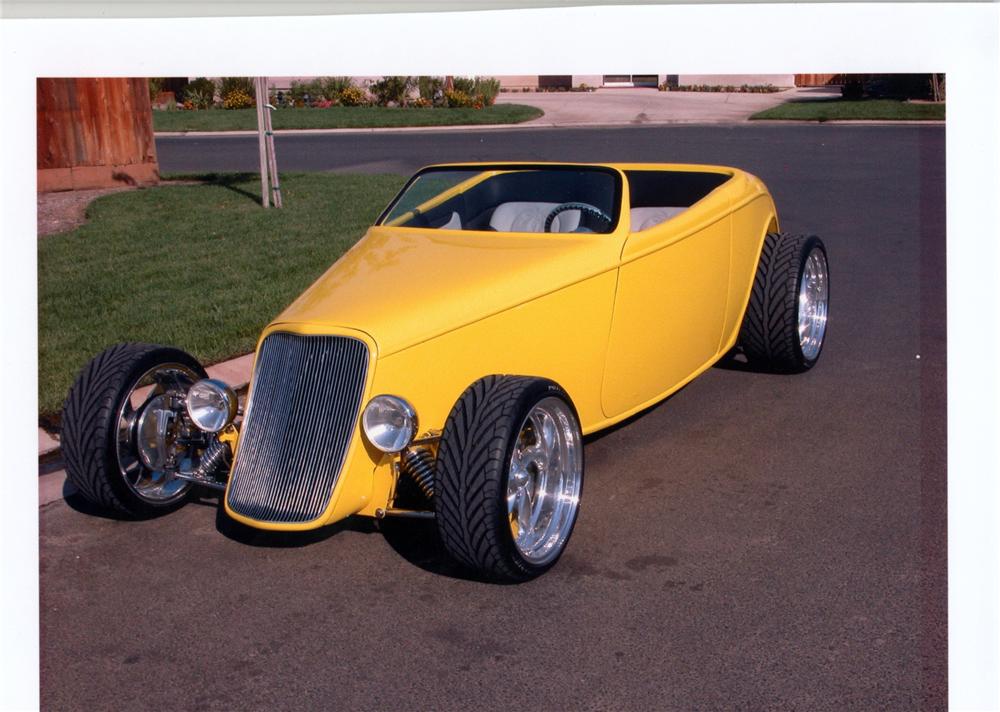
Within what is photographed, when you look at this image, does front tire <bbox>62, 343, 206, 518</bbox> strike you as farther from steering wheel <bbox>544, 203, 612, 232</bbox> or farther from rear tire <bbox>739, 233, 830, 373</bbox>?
rear tire <bbox>739, 233, 830, 373</bbox>

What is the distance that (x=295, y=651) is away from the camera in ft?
13.2

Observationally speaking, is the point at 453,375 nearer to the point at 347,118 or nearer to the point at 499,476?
the point at 499,476

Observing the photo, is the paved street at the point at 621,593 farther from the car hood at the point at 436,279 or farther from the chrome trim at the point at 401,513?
the car hood at the point at 436,279

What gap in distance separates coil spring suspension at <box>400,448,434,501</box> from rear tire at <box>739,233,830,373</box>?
297 cm

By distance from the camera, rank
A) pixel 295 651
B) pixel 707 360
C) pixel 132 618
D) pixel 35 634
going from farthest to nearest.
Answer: pixel 707 360 → pixel 132 618 → pixel 295 651 → pixel 35 634

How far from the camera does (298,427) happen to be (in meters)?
4.53

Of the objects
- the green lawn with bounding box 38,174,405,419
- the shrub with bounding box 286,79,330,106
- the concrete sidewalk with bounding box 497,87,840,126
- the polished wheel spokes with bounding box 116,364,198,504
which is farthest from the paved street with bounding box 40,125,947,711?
the shrub with bounding box 286,79,330,106

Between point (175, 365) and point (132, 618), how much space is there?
4.46 feet

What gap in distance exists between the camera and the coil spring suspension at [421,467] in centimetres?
444

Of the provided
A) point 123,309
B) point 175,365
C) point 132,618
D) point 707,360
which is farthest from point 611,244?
point 123,309

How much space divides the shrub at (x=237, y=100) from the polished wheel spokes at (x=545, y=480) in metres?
8.50

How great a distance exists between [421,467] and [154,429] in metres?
1.42

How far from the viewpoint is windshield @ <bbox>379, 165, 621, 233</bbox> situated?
582cm

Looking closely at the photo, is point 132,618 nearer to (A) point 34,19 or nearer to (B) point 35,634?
(B) point 35,634
